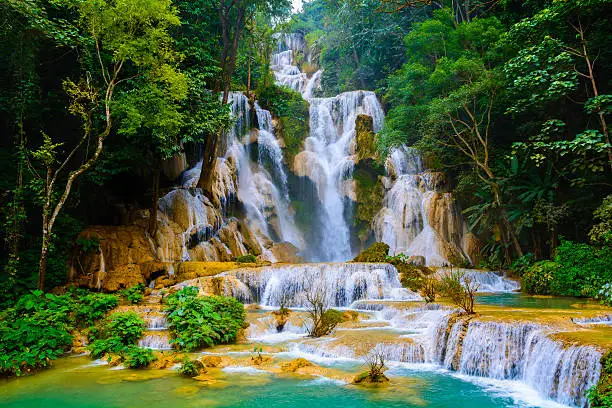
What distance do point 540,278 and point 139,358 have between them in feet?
37.1

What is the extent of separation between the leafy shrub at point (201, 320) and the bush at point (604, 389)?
6329 mm

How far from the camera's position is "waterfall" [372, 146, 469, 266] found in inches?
733

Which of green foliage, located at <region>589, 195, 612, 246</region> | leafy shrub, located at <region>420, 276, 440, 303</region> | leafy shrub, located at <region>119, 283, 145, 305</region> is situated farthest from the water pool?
green foliage, located at <region>589, 195, 612, 246</region>

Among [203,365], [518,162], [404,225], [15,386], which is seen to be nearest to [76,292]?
[15,386]

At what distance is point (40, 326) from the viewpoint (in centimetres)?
779

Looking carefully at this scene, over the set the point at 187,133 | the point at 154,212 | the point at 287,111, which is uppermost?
the point at 287,111

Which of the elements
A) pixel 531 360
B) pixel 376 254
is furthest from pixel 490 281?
pixel 531 360

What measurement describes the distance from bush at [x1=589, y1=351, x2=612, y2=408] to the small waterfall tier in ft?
24.2

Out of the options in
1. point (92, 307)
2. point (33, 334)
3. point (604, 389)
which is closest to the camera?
point (604, 389)

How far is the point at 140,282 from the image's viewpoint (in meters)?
12.6

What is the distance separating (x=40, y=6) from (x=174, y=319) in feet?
31.0

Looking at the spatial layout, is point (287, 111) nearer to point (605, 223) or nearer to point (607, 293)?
point (605, 223)

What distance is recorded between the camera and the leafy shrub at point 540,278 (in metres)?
12.4

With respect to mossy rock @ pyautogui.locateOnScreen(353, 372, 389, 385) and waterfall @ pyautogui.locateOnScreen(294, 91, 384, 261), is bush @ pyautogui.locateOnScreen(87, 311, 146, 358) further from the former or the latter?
waterfall @ pyautogui.locateOnScreen(294, 91, 384, 261)
